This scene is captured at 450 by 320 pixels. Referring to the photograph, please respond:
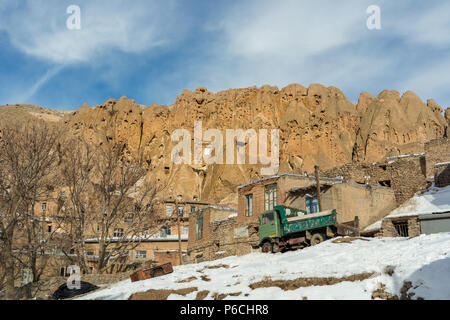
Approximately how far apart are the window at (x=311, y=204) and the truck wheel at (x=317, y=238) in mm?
6537

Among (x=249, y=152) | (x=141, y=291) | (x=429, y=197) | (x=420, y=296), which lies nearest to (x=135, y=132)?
(x=249, y=152)

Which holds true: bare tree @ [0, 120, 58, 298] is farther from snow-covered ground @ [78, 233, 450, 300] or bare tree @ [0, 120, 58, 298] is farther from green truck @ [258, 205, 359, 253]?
green truck @ [258, 205, 359, 253]

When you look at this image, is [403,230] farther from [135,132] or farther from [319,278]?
[135,132]

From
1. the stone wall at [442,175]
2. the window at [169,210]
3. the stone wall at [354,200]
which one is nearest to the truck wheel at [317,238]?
the stone wall at [354,200]

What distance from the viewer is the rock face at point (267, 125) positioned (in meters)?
85.7

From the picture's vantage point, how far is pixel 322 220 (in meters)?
25.0

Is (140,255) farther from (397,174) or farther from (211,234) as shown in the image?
(397,174)

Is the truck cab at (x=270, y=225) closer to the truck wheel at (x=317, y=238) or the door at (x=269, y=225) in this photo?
the door at (x=269, y=225)

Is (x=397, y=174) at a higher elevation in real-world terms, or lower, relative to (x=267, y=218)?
higher

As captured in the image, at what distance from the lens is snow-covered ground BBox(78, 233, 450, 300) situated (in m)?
13.4

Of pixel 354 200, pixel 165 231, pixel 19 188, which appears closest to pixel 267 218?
pixel 354 200

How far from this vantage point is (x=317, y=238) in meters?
25.3

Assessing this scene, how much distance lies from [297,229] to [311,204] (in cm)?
680

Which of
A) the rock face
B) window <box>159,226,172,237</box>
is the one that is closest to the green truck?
window <box>159,226,172,237</box>
